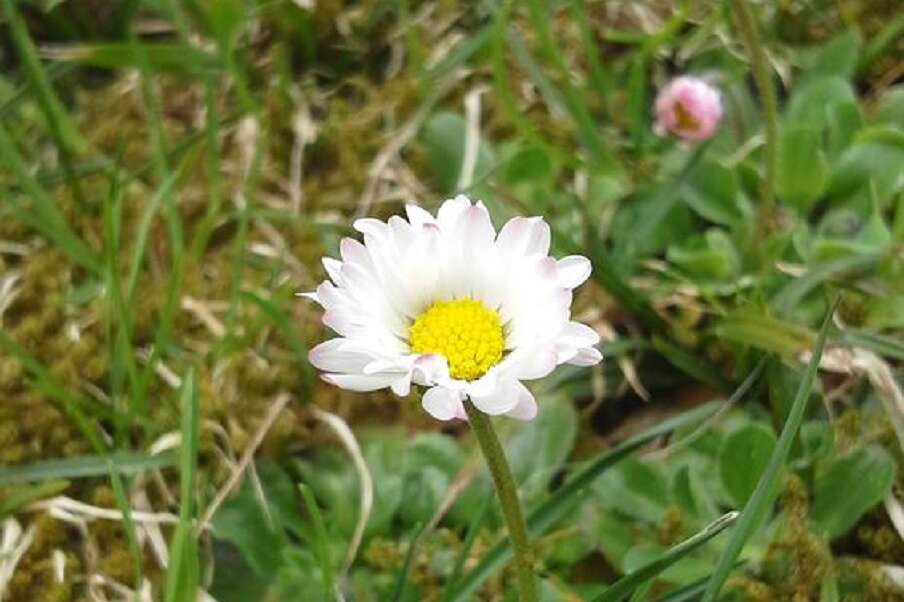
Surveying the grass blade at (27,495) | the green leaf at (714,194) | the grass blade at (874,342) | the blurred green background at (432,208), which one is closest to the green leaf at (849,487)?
the blurred green background at (432,208)

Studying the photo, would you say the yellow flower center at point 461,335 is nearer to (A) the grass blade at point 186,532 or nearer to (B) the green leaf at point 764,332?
(A) the grass blade at point 186,532

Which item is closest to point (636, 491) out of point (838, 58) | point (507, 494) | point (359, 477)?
point (359, 477)

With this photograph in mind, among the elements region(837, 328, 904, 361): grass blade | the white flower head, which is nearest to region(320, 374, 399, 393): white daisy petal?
the white flower head

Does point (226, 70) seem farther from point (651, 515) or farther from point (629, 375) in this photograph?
point (651, 515)

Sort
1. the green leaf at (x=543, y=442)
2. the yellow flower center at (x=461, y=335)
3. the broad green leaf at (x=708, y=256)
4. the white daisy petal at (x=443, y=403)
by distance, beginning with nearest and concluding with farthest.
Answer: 1. the white daisy petal at (x=443, y=403)
2. the yellow flower center at (x=461, y=335)
3. the green leaf at (x=543, y=442)
4. the broad green leaf at (x=708, y=256)

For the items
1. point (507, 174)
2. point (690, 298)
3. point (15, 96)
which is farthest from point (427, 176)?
point (15, 96)

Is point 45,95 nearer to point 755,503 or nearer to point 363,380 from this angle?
point 363,380
